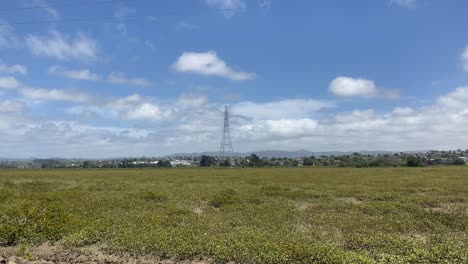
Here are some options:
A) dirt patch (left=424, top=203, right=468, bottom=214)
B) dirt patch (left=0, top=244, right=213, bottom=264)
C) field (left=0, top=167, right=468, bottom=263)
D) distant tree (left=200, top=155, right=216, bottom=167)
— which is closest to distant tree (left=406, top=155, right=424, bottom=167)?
distant tree (left=200, top=155, right=216, bottom=167)

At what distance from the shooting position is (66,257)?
11.4m

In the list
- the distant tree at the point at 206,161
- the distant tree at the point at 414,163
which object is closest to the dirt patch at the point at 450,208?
the distant tree at the point at 414,163

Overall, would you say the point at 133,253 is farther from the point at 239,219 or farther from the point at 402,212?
the point at 402,212

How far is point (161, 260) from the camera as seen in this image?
11008 mm

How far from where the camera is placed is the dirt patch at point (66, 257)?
10509mm

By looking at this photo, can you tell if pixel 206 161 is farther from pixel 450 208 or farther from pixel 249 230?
pixel 249 230

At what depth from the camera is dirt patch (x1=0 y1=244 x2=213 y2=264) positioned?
10.5 meters

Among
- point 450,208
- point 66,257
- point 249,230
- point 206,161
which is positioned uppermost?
point 206,161

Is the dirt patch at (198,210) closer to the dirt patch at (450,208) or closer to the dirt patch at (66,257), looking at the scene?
the dirt patch at (66,257)

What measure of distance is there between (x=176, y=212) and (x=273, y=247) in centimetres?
865

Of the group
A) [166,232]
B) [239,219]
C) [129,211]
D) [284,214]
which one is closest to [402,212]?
[284,214]

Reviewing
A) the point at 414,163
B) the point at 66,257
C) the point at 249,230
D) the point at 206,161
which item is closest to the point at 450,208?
the point at 249,230

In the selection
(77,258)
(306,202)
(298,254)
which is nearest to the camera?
(298,254)

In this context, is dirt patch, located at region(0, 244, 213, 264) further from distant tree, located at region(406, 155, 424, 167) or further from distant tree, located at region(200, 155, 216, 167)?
distant tree, located at region(200, 155, 216, 167)
